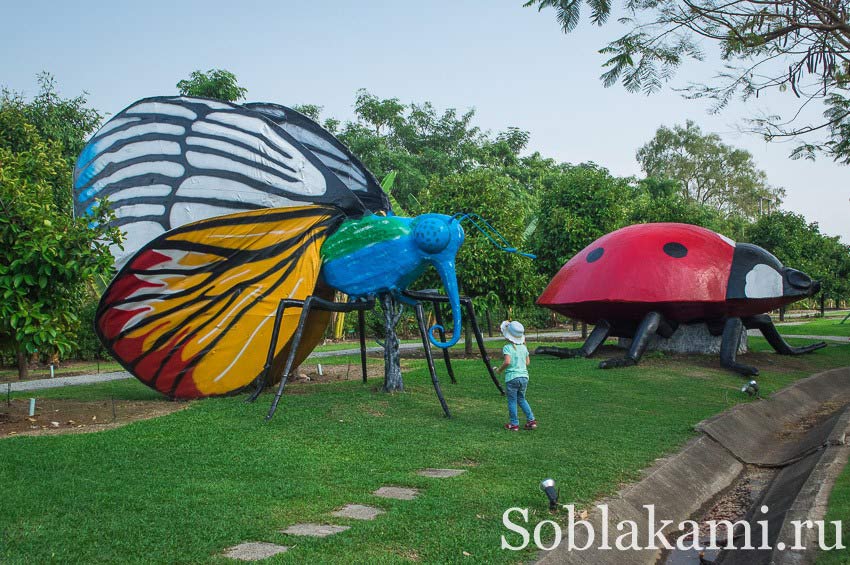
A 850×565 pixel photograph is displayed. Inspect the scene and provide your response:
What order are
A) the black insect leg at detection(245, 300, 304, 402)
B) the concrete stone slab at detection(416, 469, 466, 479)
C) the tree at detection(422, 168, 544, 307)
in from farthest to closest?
the tree at detection(422, 168, 544, 307) → the black insect leg at detection(245, 300, 304, 402) → the concrete stone slab at detection(416, 469, 466, 479)

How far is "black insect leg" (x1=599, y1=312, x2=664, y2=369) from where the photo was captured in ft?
47.4

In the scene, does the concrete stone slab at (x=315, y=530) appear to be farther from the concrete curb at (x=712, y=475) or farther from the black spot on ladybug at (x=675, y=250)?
the black spot on ladybug at (x=675, y=250)

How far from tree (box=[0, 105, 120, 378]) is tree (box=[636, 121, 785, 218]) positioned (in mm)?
48156

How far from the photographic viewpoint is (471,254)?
58.8ft

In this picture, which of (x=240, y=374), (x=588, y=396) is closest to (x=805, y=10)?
(x=588, y=396)

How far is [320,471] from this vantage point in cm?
625

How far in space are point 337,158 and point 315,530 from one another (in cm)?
716

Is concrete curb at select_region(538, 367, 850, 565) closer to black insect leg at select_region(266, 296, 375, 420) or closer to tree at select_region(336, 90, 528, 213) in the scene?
black insect leg at select_region(266, 296, 375, 420)

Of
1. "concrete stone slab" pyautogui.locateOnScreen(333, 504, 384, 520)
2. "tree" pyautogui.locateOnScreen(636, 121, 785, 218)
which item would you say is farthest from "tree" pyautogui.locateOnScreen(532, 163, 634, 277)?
"tree" pyautogui.locateOnScreen(636, 121, 785, 218)

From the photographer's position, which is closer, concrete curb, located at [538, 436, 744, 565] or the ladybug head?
concrete curb, located at [538, 436, 744, 565]

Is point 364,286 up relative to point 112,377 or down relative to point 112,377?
up

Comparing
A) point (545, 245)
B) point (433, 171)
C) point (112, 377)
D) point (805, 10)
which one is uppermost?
point (433, 171)

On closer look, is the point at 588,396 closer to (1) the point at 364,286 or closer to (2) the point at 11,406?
(1) the point at 364,286

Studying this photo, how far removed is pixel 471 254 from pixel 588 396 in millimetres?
7378
